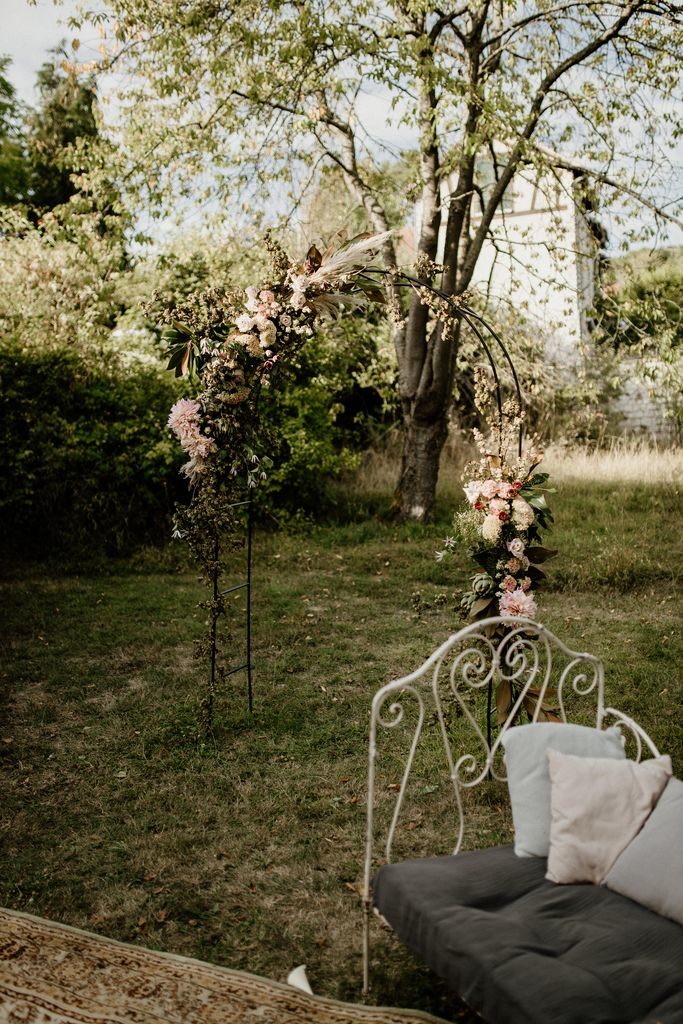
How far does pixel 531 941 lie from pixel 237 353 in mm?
3506

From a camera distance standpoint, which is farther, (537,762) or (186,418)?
(186,418)

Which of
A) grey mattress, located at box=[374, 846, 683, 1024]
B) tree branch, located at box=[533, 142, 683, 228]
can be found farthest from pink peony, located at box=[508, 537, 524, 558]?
tree branch, located at box=[533, 142, 683, 228]

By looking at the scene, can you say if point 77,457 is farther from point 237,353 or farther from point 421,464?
point 237,353

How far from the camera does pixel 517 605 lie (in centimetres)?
436

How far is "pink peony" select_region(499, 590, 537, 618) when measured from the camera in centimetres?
436

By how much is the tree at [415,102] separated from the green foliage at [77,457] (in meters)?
2.42

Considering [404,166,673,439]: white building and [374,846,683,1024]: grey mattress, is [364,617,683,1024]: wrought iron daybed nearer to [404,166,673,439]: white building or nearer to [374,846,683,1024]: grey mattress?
[374,846,683,1024]: grey mattress

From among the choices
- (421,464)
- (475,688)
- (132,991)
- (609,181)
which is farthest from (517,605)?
(609,181)

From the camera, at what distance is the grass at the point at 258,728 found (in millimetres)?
3654

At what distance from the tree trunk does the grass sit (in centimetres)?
49

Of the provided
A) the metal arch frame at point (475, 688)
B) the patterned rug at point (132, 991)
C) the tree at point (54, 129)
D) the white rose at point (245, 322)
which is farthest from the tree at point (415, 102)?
the tree at point (54, 129)

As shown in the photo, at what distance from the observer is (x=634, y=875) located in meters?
2.82

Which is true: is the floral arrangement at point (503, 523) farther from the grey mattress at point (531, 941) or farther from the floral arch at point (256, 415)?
the grey mattress at point (531, 941)

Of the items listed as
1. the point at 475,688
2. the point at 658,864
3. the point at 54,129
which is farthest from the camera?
the point at 54,129
